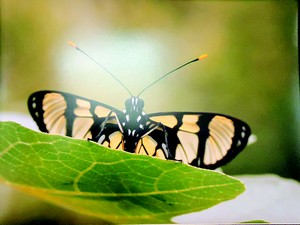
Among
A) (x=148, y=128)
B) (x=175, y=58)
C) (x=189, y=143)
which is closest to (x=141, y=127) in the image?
(x=148, y=128)

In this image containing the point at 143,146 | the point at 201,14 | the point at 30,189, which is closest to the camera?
the point at 30,189

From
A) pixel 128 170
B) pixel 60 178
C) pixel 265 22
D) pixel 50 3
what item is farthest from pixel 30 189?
pixel 265 22

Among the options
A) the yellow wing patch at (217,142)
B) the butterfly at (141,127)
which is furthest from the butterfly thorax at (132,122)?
the yellow wing patch at (217,142)

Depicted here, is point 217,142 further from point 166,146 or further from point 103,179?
point 103,179

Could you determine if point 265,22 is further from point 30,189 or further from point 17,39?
point 30,189

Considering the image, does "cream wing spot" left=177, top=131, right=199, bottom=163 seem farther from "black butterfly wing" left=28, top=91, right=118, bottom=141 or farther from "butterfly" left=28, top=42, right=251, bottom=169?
"black butterfly wing" left=28, top=91, right=118, bottom=141

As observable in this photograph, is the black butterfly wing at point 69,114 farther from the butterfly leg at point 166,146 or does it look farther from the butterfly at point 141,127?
the butterfly leg at point 166,146
